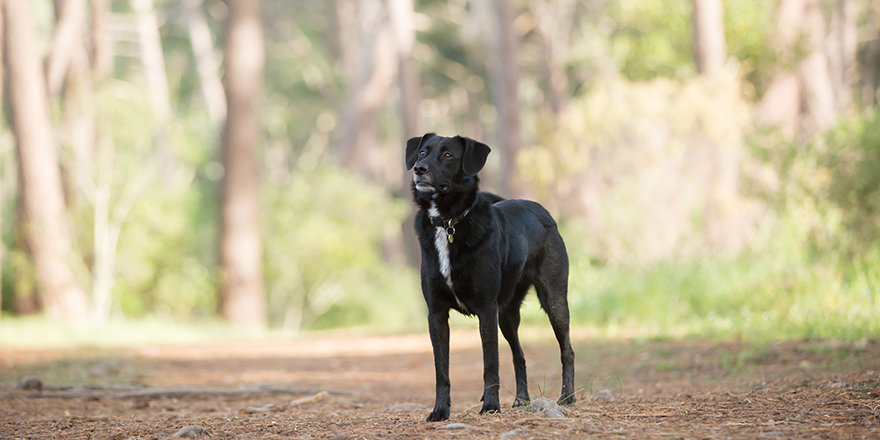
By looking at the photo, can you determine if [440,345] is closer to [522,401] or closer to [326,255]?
[522,401]

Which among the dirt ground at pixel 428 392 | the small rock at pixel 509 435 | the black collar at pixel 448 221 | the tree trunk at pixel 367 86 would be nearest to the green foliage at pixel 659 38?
the tree trunk at pixel 367 86

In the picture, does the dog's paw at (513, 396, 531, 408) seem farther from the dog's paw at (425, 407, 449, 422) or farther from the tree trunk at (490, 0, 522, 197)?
the tree trunk at (490, 0, 522, 197)

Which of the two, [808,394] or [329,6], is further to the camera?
[329,6]

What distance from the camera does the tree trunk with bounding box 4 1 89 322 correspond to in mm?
13984

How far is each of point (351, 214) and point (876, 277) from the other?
45.0 ft

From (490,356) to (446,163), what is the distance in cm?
110

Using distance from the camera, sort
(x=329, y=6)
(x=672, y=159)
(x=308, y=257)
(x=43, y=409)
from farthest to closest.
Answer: (x=329, y=6) → (x=308, y=257) → (x=672, y=159) → (x=43, y=409)

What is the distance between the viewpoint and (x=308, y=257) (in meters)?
19.2

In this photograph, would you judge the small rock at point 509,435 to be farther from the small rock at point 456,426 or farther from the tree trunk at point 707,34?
the tree trunk at point 707,34

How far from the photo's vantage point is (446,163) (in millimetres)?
4379

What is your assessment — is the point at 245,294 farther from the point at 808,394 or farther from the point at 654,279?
the point at 808,394

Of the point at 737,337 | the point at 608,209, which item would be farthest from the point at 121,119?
the point at 737,337

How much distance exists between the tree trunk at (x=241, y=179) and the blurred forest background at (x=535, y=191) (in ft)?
0.16

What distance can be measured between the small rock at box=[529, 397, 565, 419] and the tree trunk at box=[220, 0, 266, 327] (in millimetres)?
14033
